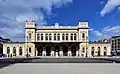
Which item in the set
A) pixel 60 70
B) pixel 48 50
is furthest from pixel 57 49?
pixel 60 70

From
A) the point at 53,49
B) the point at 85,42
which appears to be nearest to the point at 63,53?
the point at 53,49

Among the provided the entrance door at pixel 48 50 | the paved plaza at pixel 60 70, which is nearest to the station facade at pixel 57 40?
the entrance door at pixel 48 50

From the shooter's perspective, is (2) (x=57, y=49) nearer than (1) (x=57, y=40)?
No

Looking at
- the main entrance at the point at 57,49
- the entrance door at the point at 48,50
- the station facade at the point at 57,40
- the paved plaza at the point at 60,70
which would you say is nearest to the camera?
the paved plaza at the point at 60,70

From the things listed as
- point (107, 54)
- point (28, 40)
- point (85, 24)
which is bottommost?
point (107, 54)

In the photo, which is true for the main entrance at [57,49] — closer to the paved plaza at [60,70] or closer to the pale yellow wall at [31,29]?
the pale yellow wall at [31,29]

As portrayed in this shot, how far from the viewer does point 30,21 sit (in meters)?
92.4

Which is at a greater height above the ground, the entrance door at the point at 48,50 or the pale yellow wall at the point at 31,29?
the pale yellow wall at the point at 31,29

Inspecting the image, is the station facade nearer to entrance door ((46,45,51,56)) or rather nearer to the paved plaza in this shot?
entrance door ((46,45,51,56))

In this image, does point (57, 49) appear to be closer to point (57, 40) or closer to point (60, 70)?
point (57, 40)

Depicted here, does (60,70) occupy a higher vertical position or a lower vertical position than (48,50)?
higher

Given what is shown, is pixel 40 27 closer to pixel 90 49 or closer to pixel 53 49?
pixel 53 49

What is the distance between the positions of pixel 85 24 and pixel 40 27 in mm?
18219

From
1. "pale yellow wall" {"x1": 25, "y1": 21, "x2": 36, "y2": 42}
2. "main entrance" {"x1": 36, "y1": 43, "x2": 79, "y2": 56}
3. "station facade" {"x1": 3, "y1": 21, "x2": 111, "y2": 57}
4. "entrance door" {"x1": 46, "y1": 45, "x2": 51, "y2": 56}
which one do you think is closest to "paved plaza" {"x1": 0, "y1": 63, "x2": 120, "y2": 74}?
"station facade" {"x1": 3, "y1": 21, "x2": 111, "y2": 57}
